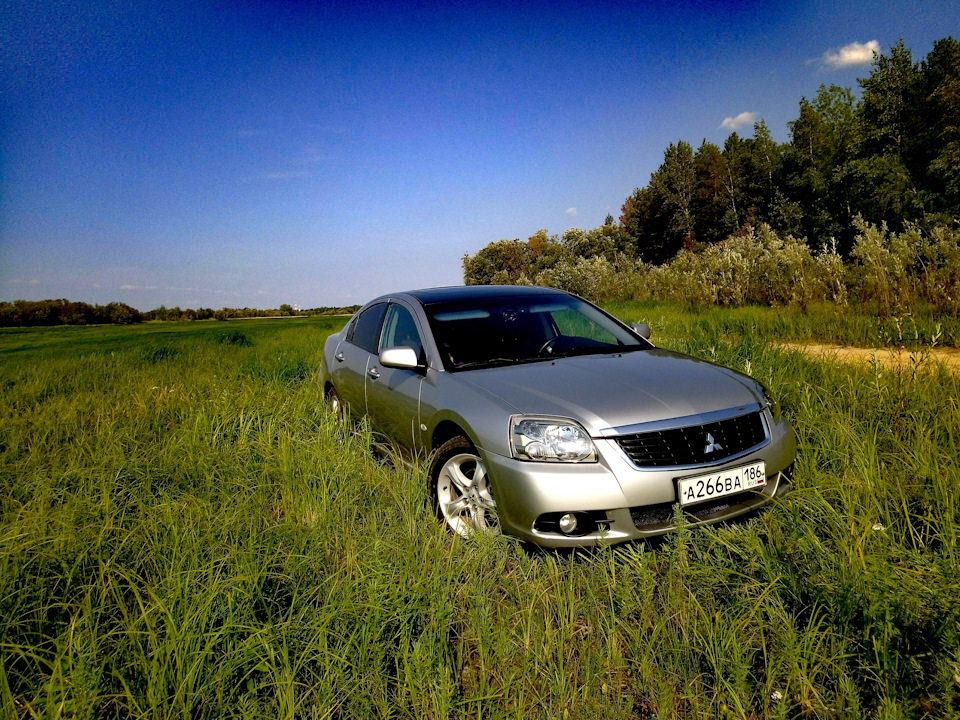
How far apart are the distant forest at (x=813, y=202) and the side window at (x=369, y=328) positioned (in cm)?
865

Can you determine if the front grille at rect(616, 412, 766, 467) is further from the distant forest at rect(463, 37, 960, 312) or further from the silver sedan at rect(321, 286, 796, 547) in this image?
the distant forest at rect(463, 37, 960, 312)

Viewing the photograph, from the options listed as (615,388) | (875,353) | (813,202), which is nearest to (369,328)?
(615,388)

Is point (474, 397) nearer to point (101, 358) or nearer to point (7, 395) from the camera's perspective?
point (7, 395)

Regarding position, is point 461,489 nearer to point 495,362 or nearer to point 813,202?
point 495,362

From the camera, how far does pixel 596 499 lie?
8.69 ft

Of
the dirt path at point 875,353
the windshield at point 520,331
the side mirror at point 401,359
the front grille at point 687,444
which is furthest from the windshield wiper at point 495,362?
the dirt path at point 875,353

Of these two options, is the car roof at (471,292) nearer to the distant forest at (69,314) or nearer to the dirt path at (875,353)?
the dirt path at (875,353)

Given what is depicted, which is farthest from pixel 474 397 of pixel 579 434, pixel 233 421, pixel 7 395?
pixel 7 395

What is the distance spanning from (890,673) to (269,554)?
2224 mm

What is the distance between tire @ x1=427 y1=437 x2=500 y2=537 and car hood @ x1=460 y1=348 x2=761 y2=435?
0.38m

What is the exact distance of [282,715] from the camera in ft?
5.35

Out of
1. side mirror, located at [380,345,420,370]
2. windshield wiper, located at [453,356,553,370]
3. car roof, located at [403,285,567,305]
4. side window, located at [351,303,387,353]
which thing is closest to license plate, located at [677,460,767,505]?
windshield wiper, located at [453,356,553,370]

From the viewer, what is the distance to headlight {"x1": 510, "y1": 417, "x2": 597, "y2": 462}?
A: 2.75m

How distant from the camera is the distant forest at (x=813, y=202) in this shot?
41.0 feet
